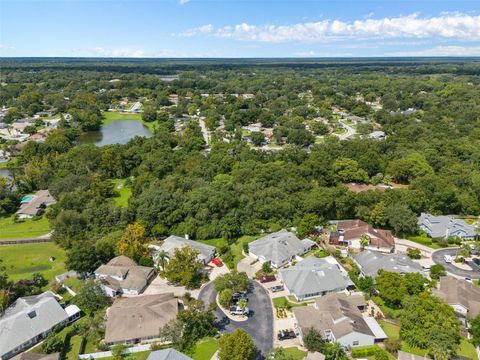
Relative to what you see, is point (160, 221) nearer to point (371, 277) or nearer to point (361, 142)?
point (371, 277)

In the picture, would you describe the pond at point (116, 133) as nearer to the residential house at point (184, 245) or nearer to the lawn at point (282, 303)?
the residential house at point (184, 245)

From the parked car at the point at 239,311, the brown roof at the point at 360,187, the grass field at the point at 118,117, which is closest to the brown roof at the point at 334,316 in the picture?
the parked car at the point at 239,311

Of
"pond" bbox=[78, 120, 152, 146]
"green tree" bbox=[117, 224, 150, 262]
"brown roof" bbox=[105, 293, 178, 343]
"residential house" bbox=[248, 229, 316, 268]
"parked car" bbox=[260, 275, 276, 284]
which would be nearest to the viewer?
"brown roof" bbox=[105, 293, 178, 343]

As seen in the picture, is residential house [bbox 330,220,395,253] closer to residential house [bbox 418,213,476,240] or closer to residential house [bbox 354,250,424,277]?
residential house [bbox 354,250,424,277]

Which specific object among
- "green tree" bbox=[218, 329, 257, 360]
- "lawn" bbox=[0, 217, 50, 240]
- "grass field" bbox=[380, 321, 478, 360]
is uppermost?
"green tree" bbox=[218, 329, 257, 360]

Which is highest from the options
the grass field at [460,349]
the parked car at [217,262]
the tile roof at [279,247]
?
the tile roof at [279,247]

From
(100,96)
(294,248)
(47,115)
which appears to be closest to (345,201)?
(294,248)

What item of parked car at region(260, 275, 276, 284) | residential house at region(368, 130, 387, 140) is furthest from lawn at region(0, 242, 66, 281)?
residential house at region(368, 130, 387, 140)
